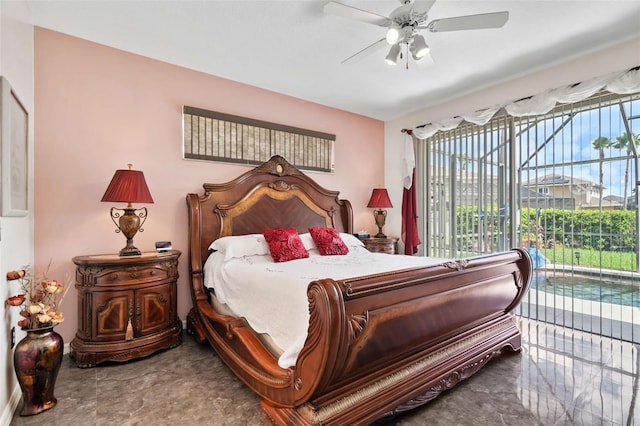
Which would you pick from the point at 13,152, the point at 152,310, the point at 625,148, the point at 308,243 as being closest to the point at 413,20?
the point at 308,243

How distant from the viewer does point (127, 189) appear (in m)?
2.69

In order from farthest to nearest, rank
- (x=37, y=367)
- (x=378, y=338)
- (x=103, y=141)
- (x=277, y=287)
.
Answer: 1. (x=103, y=141)
2. (x=277, y=287)
3. (x=37, y=367)
4. (x=378, y=338)

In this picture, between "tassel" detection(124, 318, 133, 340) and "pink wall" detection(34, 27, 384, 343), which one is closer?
"tassel" detection(124, 318, 133, 340)

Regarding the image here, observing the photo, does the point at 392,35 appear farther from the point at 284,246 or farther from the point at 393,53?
the point at 284,246

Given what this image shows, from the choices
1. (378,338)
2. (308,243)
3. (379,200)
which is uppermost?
(379,200)

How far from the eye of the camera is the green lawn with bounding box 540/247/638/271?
3.00 meters

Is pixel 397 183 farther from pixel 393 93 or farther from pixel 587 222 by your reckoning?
pixel 587 222

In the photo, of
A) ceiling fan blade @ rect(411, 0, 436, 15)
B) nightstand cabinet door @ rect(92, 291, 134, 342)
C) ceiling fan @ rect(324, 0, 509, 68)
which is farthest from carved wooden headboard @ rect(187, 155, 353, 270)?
ceiling fan blade @ rect(411, 0, 436, 15)

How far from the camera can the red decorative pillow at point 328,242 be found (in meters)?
3.48

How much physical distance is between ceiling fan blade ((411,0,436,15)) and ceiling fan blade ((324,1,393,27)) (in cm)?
18

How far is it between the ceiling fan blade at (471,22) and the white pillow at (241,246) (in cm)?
237

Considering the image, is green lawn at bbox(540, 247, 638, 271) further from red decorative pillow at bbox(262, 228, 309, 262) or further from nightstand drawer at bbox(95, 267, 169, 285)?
nightstand drawer at bbox(95, 267, 169, 285)

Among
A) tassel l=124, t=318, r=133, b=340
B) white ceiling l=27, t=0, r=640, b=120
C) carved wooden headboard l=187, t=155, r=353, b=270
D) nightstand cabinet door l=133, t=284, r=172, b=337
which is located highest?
white ceiling l=27, t=0, r=640, b=120

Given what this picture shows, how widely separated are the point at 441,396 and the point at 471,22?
2.55 m
